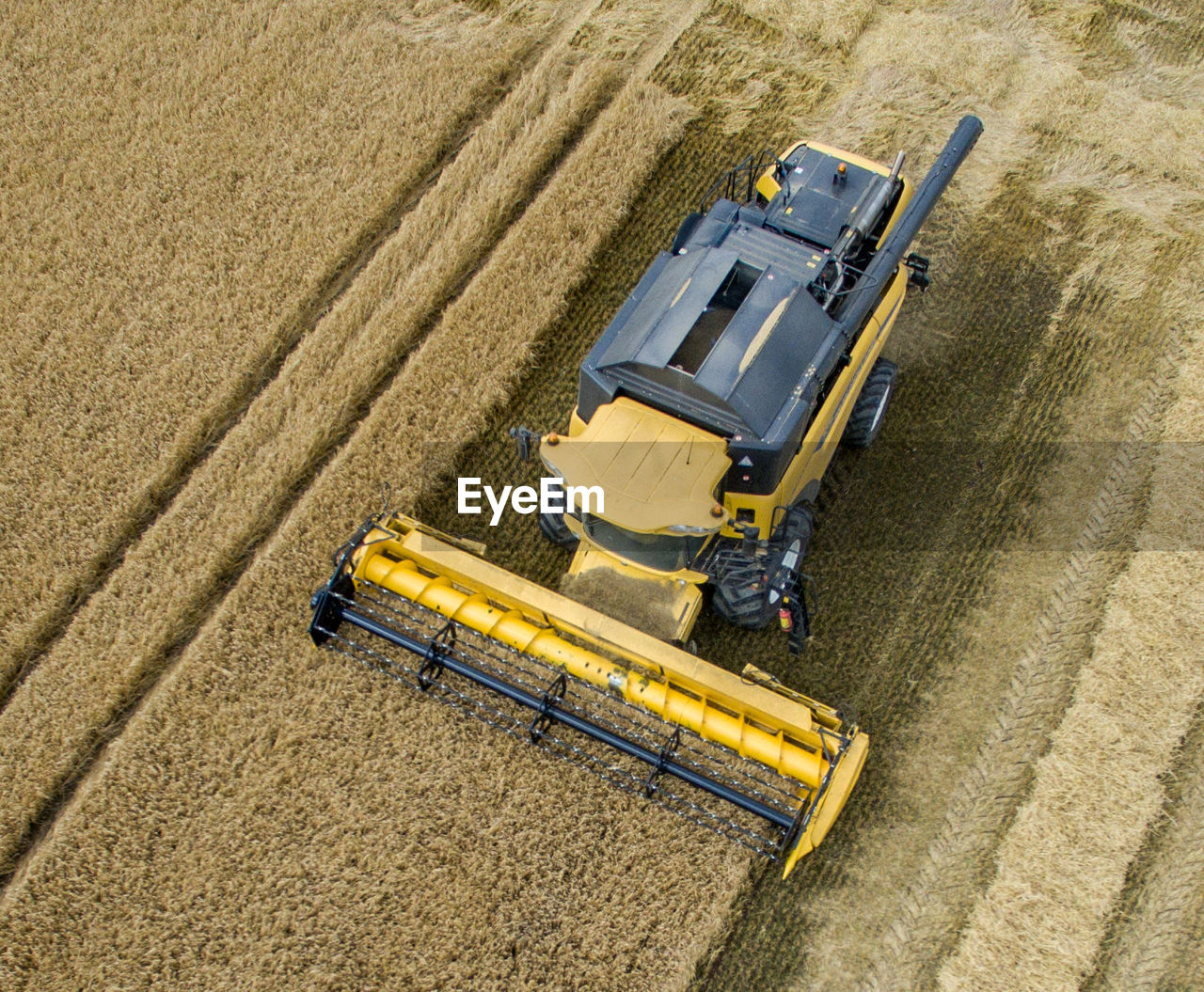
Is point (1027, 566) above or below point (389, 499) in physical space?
above

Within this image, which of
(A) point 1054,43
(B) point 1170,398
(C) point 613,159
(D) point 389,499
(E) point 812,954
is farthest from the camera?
(A) point 1054,43

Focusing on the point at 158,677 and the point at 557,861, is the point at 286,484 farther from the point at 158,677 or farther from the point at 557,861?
the point at 557,861

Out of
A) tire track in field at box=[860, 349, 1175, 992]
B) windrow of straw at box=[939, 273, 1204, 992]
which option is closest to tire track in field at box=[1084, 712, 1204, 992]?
windrow of straw at box=[939, 273, 1204, 992]

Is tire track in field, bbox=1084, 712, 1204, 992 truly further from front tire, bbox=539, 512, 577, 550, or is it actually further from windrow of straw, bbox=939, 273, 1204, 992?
front tire, bbox=539, 512, 577, 550

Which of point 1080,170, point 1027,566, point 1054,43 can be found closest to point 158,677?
point 1027,566

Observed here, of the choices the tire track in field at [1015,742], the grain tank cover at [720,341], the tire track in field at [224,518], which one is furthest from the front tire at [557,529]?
the tire track in field at [1015,742]

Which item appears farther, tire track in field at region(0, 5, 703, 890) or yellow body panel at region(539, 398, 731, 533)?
tire track in field at region(0, 5, 703, 890)

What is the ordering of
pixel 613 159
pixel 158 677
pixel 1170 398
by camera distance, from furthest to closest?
pixel 613 159, pixel 1170 398, pixel 158 677

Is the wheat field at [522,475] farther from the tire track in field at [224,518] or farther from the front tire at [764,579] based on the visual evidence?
the front tire at [764,579]
